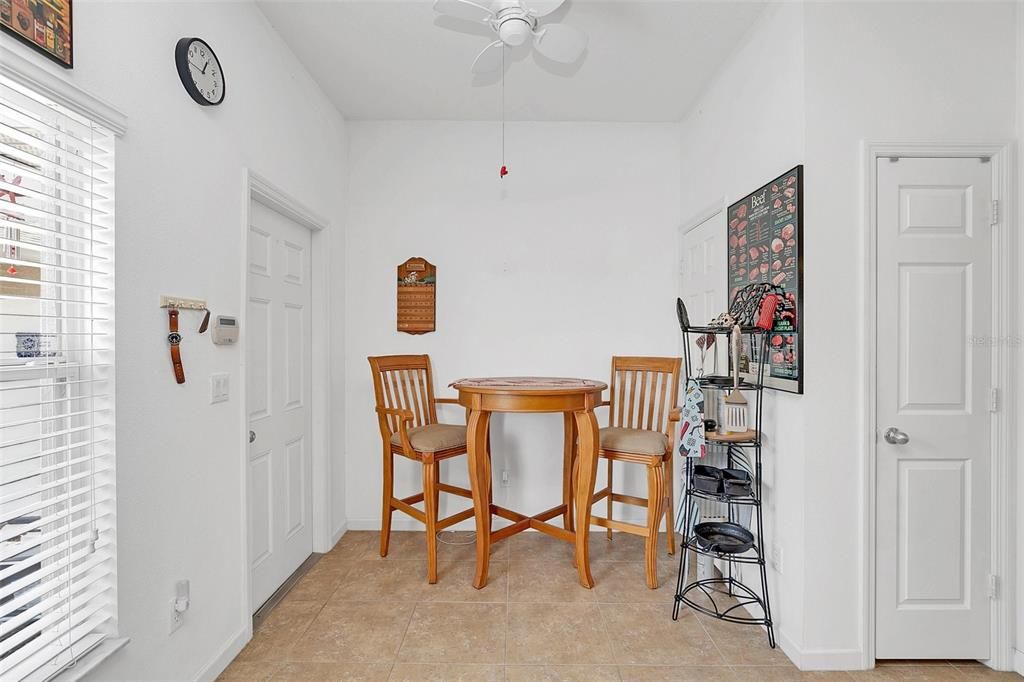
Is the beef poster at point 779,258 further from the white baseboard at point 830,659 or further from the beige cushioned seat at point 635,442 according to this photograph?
the white baseboard at point 830,659

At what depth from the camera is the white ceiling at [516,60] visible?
2.18 m

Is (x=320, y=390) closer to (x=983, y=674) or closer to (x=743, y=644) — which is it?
(x=743, y=644)

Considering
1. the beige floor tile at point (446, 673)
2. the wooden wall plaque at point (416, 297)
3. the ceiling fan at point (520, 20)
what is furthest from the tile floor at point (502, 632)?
the ceiling fan at point (520, 20)

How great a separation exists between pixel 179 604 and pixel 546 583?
169 cm

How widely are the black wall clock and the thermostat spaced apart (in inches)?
32.2

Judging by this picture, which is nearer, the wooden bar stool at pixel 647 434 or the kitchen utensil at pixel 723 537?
the kitchen utensil at pixel 723 537

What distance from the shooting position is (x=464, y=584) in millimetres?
2531

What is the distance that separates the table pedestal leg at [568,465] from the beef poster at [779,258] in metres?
1.12

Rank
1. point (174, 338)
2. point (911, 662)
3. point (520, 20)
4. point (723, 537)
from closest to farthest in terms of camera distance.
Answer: point (174, 338) → point (520, 20) → point (911, 662) → point (723, 537)

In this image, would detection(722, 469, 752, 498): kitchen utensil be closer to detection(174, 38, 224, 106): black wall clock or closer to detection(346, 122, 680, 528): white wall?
detection(346, 122, 680, 528): white wall

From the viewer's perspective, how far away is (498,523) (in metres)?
3.19

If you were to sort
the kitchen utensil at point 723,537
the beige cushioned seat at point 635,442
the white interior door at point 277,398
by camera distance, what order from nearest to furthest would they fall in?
1. the kitchen utensil at point 723,537
2. the white interior door at point 277,398
3. the beige cushioned seat at point 635,442

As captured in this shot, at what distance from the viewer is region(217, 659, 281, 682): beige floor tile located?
1850 mm

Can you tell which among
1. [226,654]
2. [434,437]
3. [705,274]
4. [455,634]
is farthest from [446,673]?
[705,274]
